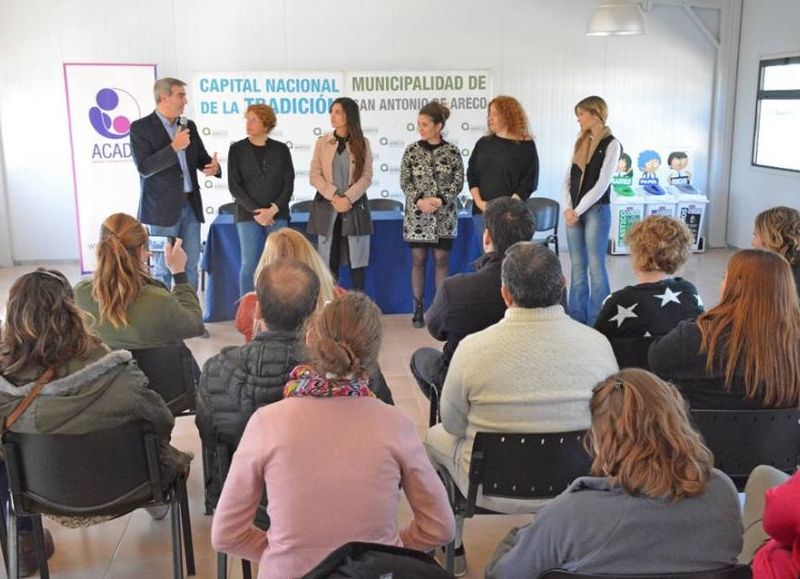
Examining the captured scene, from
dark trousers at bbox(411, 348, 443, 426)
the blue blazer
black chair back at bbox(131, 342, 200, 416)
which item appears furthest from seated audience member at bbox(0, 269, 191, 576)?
the blue blazer

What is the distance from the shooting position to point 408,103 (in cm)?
813

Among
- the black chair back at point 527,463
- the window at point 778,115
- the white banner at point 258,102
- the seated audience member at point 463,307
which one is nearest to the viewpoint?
the black chair back at point 527,463

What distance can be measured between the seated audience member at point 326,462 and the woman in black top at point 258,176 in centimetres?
367

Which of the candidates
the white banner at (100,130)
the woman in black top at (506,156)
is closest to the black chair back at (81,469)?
the woman in black top at (506,156)

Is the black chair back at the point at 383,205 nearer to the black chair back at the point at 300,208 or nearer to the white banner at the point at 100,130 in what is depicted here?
the black chair back at the point at 300,208

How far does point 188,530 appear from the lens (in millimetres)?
2809

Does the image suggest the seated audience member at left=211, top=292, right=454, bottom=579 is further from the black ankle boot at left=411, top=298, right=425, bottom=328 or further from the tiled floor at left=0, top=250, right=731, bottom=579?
the black ankle boot at left=411, top=298, right=425, bottom=328

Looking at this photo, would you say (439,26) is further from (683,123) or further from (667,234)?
(667,234)

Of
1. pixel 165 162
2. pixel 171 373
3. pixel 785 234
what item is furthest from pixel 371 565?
pixel 165 162

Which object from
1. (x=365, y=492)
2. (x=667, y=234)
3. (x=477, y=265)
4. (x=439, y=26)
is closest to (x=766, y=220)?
(x=667, y=234)

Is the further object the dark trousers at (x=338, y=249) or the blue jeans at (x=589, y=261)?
the dark trousers at (x=338, y=249)

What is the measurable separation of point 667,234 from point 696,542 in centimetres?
180

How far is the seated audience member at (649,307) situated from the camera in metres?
2.85

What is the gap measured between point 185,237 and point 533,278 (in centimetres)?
359
